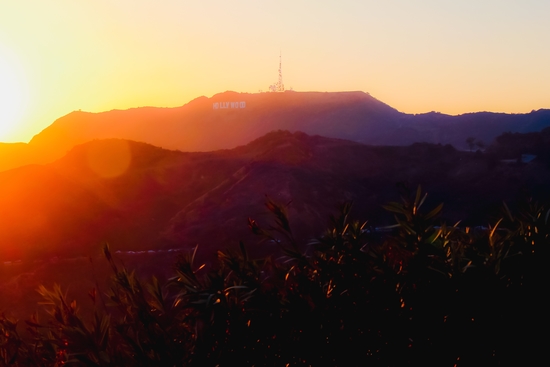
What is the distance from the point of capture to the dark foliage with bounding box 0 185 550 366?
166 inches

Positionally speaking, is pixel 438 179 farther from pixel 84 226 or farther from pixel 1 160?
pixel 1 160

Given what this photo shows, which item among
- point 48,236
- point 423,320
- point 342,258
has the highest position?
point 342,258

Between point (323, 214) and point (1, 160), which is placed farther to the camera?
point (1, 160)

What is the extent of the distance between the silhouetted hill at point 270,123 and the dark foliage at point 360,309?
415 ft

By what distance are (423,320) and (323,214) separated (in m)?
45.3

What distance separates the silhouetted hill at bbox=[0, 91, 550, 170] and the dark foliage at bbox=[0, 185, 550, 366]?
126364 mm

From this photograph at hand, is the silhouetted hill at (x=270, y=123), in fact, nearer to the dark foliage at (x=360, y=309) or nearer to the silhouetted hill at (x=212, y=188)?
the silhouetted hill at (x=212, y=188)

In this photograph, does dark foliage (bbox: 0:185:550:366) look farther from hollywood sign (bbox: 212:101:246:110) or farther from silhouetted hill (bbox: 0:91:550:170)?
hollywood sign (bbox: 212:101:246:110)

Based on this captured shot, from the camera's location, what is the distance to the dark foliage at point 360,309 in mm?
4211

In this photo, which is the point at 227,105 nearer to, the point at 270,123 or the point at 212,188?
the point at 270,123

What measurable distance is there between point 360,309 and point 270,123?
448 feet

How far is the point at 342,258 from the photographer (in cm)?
456

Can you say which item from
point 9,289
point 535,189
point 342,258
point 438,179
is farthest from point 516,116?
point 342,258

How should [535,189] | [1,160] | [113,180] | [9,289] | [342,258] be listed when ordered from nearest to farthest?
[342,258]
[9,289]
[535,189]
[113,180]
[1,160]
